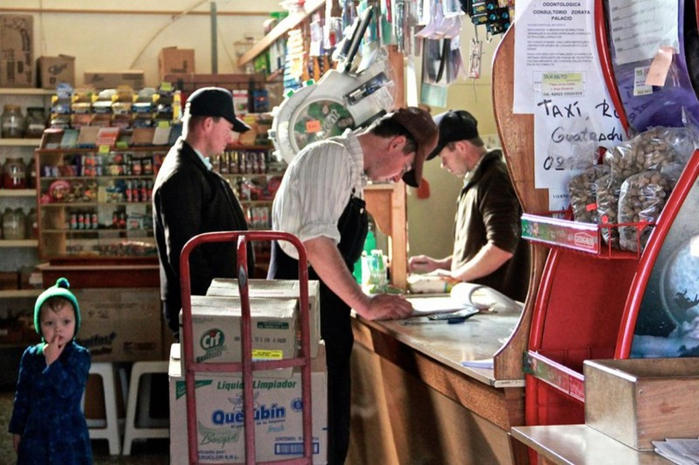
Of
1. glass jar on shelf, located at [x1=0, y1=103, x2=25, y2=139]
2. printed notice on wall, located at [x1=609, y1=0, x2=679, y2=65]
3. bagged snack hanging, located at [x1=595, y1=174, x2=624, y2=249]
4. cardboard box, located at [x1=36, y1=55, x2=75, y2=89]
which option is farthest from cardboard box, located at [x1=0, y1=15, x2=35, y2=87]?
bagged snack hanging, located at [x1=595, y1=174, x2=624, y2=249]

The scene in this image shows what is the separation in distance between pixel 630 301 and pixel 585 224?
0.64 feet

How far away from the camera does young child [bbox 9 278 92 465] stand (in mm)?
4059

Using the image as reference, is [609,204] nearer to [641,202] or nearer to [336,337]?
[641,202]

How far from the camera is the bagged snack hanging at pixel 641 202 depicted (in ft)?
6.49

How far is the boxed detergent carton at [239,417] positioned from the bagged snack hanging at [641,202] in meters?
0.99

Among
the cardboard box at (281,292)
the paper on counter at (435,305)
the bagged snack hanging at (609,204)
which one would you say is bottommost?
the paper on counter at (435,305)

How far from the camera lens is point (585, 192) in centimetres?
234

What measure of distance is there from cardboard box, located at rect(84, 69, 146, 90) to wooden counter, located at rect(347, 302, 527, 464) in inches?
179

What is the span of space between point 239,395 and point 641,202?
117 cm

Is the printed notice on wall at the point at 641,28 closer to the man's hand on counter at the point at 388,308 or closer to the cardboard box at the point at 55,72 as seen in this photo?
the man's hand on counter at the point at 388,308

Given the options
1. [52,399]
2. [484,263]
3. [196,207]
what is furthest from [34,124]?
[484,263]

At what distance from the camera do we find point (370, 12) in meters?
4.35

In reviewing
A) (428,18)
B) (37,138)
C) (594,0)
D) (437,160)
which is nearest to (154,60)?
(37,138)

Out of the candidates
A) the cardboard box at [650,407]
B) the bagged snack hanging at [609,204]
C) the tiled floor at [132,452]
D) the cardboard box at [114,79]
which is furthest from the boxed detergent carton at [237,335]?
the cardboard box at [114,79]
